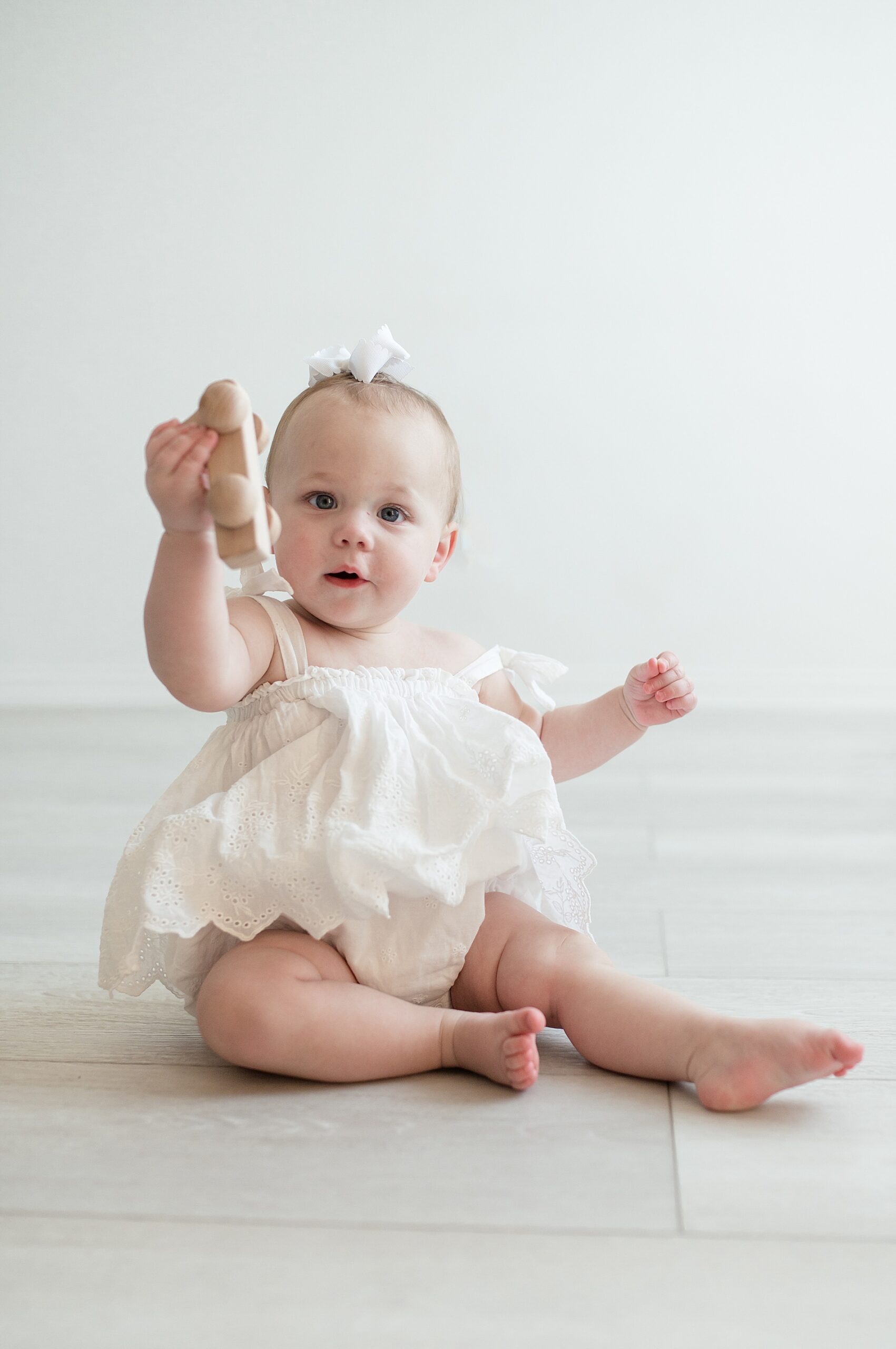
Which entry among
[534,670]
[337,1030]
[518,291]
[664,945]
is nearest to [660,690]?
[534,670]

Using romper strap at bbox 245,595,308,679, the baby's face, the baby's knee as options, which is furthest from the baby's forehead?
the baby's knee

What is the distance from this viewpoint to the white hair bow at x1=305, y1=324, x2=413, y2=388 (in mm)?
995

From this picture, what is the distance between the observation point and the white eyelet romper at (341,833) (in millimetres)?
828

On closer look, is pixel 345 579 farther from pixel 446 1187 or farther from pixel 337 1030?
pixel 446 1187

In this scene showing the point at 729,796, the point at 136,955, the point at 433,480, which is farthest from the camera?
the point at 729,796

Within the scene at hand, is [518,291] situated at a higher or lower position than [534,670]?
higher

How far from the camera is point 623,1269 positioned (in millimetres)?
578

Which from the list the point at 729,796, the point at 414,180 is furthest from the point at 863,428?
the point at 729,796

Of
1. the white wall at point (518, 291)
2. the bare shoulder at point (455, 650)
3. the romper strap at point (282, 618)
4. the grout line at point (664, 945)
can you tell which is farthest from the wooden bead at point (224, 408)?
the white wall at point (518, 291)

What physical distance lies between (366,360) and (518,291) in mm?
2093

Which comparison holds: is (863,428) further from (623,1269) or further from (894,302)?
(623,1269)

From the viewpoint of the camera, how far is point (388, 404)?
3.16ft

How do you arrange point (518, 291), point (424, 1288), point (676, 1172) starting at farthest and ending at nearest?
point (518, 291), point (676, 1172), point (424, 1288)

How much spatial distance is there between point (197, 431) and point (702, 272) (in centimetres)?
250
